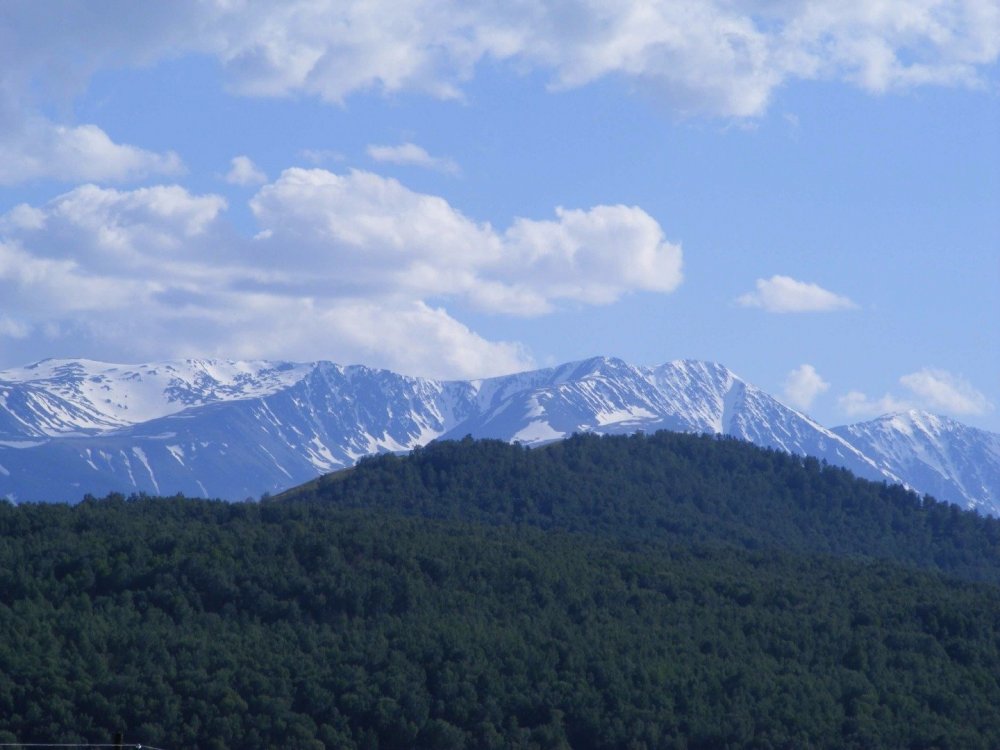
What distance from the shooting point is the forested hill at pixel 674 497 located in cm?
14325

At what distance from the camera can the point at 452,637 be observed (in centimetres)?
8431

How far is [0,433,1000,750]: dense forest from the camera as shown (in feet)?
242

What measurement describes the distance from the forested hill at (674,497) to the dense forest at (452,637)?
20117 millimetres

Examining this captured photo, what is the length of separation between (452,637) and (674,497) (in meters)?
74.7

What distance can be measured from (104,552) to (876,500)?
98953 mm

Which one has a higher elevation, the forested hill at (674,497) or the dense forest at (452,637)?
the forested hill at (674,497)

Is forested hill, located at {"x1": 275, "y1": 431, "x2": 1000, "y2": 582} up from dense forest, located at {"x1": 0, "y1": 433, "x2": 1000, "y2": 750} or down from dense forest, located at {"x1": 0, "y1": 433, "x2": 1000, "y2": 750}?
up

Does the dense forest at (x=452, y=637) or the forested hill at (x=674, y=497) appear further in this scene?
the forested hill at (x=674, y=497)

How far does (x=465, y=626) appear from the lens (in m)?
86.9

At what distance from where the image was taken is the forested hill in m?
143

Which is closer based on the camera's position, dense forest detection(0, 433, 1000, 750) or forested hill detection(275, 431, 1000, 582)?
dense forest detection(0, 433, 1000, 750)

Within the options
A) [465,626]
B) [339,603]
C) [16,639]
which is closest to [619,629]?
[465,626]

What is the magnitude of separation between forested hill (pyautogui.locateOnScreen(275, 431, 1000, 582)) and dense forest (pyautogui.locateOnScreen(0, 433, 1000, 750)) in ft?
66.0

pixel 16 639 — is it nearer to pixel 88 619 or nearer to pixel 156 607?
pixel 88 619
